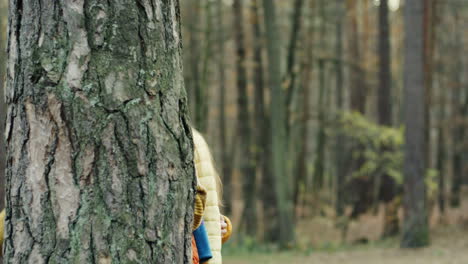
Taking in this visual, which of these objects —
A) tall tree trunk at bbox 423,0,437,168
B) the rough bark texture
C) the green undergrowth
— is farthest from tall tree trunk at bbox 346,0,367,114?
the rough bark texture

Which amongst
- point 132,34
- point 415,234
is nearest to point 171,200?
point 132,34

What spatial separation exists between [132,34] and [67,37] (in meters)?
0.20

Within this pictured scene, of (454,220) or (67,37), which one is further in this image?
(454,220)

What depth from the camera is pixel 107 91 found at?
2180 mm

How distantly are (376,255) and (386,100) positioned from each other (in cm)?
563

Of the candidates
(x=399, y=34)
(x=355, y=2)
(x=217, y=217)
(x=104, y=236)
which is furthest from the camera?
(x=399, y=34)

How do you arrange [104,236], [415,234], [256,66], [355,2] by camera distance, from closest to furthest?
[104,236] < [415,234] < [256,66] < [355,2]

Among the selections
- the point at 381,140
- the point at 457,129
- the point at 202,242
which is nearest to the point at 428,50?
the point at 381,140

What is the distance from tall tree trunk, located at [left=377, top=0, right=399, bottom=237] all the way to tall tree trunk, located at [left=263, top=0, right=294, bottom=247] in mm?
4070

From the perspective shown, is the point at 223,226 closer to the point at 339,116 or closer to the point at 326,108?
the point at 339,116

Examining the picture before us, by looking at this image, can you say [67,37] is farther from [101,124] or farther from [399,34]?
[399,34]

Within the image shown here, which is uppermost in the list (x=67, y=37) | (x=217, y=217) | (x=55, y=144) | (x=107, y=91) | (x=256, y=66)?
(x=256, y=66)

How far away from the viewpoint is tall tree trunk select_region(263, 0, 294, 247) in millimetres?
14891

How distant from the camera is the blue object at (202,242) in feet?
9.46
